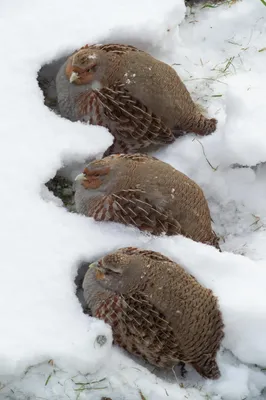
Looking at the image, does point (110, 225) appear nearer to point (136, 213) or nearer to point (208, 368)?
point (136, 213)

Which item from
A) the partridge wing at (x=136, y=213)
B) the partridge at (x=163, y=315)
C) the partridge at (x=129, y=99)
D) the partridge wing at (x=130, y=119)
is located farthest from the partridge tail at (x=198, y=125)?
the partridge at (x=163, y=315)

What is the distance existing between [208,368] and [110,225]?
119cm

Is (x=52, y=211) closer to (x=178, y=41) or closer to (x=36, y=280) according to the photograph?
(x=36, y=280)

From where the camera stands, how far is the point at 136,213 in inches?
173

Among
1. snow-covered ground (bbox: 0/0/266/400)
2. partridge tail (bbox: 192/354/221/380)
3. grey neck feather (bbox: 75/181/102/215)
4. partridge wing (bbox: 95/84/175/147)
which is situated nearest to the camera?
snow-covered ground (bbox: 0/0/266/400)

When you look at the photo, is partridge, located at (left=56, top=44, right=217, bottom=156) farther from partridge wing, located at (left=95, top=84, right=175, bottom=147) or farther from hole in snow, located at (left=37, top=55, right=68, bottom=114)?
hole in snow, located at (left=37, top=55, right=68, bottom=114)

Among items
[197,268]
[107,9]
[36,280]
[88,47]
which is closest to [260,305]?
[197,268]

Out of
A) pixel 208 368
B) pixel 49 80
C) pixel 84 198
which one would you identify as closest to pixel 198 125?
pixel 84 198

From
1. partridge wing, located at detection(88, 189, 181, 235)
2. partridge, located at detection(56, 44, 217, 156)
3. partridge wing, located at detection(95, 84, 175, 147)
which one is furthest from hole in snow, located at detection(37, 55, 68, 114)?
partridge wing, located at detection(88, 189, 181, 235)

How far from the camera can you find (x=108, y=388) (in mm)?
3586

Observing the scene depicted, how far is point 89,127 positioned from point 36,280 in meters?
1.56

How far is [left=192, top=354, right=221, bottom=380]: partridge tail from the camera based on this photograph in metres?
3.88

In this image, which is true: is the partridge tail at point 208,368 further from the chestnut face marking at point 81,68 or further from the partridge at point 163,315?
the chestnut face marking at point 81,68

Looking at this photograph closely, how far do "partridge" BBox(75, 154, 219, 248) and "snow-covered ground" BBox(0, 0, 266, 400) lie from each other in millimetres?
110
